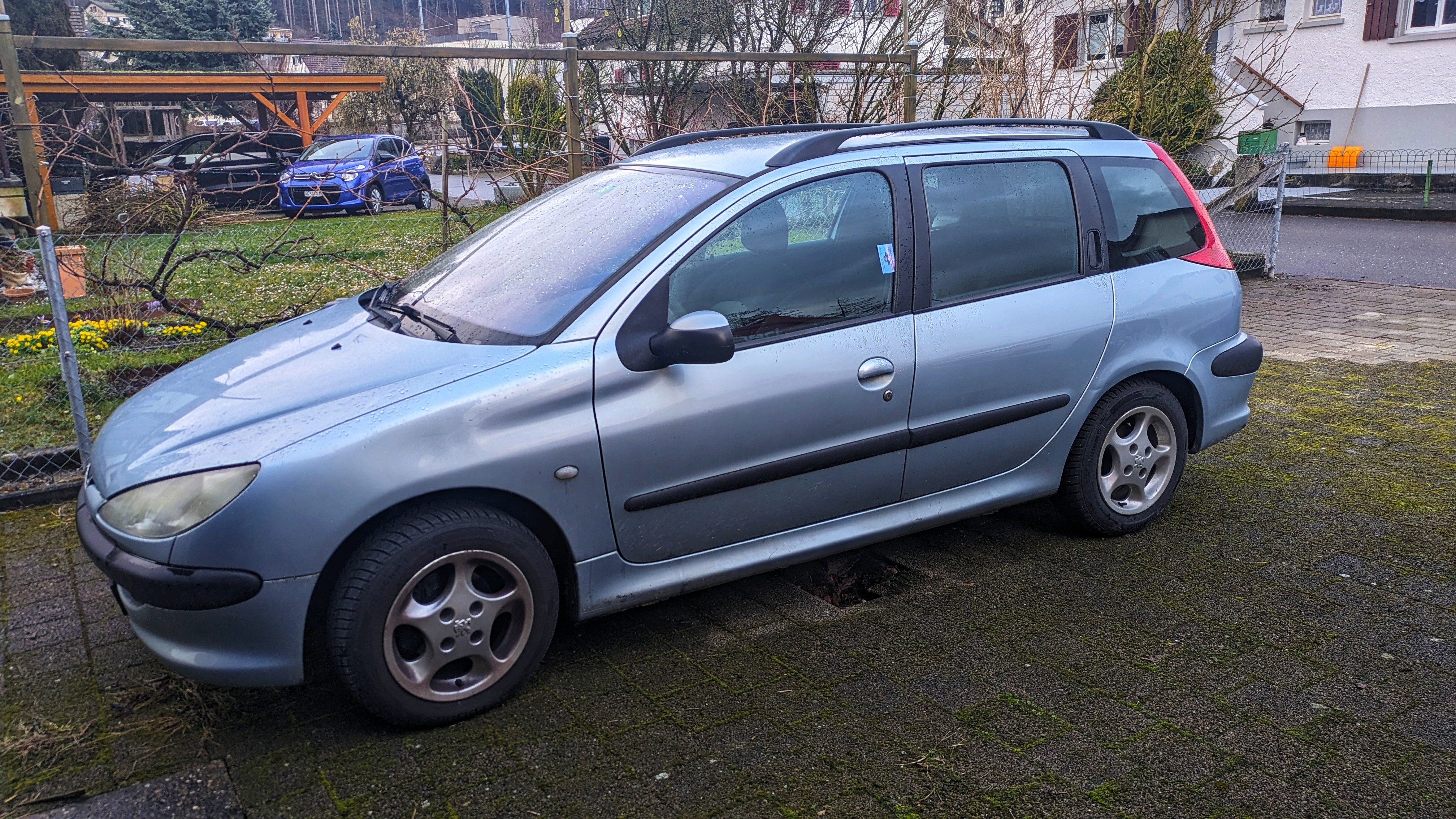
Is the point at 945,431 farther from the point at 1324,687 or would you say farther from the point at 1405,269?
the point at 1405,269

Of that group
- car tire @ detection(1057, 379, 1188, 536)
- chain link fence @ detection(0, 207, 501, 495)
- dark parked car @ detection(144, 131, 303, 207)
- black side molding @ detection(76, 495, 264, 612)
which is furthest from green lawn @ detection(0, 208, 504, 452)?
Result: car tire @ detection(1057, 379, 1188, 536)

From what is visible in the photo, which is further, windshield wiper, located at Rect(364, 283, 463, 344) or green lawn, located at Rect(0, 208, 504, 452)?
green lawn, located at Rect(0, 208, 504, 452)

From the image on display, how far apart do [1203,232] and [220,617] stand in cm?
399

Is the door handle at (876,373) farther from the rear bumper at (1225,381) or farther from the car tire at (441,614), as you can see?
the rear bumper at (1225,381)

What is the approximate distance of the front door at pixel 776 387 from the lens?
10.5ft

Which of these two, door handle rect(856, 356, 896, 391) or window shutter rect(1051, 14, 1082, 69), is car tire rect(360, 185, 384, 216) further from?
window shutter rect(1051, 14, 1082, 69)

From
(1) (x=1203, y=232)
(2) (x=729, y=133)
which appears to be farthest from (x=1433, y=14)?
(2) (x=729, y=133)

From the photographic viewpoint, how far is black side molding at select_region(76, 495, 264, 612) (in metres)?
2.74

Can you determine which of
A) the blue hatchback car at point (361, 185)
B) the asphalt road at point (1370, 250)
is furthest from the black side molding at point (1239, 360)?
the asphalt road at point (1370, 250)

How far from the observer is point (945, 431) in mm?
3787

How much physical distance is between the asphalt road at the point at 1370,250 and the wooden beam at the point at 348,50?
7.69 m

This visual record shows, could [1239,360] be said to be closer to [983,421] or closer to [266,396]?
Result: [983,421]

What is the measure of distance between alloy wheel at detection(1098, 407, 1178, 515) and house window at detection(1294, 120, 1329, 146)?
24.2 meters

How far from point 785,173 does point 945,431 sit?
1083mm
